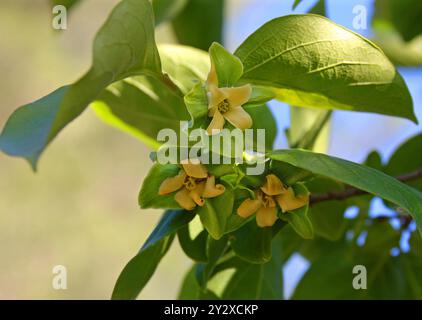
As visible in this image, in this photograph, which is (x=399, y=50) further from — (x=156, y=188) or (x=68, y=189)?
(x=68, y=189)

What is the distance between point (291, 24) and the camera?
2.53 ft

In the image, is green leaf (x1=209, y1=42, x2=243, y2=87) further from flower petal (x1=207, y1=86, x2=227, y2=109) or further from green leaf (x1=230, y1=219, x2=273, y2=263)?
green leaf (x1=230, y1=219, x2=273, y2=263)

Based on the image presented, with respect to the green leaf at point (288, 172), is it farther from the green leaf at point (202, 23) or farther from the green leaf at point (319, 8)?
the green leaf at point (202, 23)

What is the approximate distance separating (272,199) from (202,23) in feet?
1.70

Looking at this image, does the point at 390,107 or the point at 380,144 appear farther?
the point at 380,144

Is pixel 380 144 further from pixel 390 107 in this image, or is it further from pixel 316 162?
pixel 316 162

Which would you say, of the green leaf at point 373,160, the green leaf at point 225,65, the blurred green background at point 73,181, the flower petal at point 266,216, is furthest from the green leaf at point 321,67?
the blurred green background at point 73,181

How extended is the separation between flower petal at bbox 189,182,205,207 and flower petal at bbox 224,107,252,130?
66 millimetres

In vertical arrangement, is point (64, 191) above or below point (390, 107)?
below

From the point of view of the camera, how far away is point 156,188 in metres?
0.78

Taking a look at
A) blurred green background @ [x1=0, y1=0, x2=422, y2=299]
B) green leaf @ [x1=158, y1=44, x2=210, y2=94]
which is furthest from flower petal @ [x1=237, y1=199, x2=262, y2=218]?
blurred green background @ [x1=0, y1=0, x2=422, y2=299]

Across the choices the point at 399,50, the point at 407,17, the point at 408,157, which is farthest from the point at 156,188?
the point at 399,50
